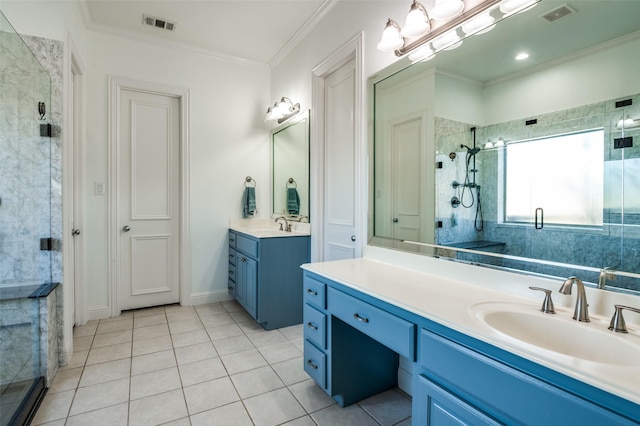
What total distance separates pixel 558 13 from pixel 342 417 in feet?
6.70

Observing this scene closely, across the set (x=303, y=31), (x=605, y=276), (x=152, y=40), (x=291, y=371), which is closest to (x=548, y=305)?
(x=605, y=276)

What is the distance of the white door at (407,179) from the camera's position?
185 centimetres

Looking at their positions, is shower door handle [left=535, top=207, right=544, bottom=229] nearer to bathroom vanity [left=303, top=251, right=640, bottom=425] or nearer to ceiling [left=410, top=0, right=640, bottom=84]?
bathroom vanity [left=303, top=251, right=640, bottom=425]

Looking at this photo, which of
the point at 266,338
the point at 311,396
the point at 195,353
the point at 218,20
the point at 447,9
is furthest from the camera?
the point at 218,20

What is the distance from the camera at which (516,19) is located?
134 cm

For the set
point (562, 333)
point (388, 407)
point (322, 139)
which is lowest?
point (388, 407)

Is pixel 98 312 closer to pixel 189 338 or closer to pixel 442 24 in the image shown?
pixel 189 338

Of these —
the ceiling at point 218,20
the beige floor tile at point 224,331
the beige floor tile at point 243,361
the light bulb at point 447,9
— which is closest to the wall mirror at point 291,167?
the ceiling at point 218,20

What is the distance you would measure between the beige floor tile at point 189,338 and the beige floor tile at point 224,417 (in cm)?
94

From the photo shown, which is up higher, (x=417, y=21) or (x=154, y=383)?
(x=417, y=21)

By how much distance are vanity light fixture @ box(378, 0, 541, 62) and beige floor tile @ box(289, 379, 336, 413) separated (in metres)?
1.99

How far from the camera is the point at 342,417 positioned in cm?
168

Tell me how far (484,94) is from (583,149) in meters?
0.48

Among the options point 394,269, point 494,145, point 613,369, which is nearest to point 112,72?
point 394,269
